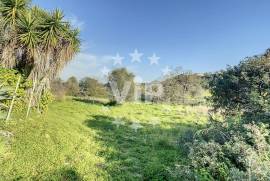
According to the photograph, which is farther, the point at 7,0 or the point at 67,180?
the point at 7,0

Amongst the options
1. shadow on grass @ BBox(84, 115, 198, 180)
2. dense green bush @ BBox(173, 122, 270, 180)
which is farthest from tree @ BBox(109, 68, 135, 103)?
dense green bush @ BBox(173, 122, 270, 180)

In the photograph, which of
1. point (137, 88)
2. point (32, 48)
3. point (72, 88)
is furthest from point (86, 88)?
point (32, 48)

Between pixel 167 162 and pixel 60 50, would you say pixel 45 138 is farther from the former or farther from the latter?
pixel 60 50

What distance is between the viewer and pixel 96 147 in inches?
627

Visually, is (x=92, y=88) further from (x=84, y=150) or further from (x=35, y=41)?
(x=84, y=150)

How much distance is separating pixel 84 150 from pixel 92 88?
3192 centimetres

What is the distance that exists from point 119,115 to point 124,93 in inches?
651

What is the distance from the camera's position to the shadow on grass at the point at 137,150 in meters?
12.6

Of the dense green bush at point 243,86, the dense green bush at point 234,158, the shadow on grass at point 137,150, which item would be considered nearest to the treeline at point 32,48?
the shadow on grass at point 137,150

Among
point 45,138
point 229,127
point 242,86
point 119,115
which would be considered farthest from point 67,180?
point 119,115

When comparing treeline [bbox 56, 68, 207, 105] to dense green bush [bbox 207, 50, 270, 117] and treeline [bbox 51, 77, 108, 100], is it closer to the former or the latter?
treeline [bbox 51, 77, 108, 100]

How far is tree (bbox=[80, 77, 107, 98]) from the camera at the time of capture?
4603 cm

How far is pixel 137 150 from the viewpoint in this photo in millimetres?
16219

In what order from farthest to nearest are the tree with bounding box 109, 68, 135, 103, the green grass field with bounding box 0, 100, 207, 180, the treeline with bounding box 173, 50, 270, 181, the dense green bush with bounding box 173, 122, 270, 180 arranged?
the tree with bounding box 109, 68, 135, 103 → the green grass field with bounding box 0, 100, 207, 180 → the treeline with bounding box 173, 50, 270, 181 → the dense green bush with bounding box 173, 122, 270, 180
